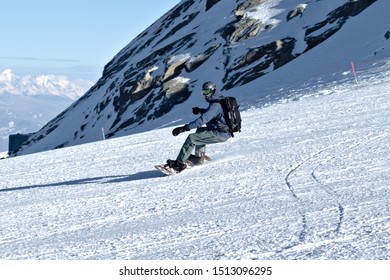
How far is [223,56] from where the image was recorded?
6075 cm

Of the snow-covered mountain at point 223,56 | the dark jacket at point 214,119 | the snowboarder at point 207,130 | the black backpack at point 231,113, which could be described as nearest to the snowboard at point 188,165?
the snowboarder at point 207,130

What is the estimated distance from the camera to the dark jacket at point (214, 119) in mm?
10641

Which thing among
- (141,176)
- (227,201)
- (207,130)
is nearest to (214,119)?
(207,130)

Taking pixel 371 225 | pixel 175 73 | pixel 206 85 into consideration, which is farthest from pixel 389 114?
pixel 175 73

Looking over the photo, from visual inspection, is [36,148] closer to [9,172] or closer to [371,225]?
[9,172]

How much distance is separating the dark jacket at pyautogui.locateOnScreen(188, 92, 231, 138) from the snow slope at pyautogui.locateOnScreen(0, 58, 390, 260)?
68cm

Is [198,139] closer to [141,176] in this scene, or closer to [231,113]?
[231,113]

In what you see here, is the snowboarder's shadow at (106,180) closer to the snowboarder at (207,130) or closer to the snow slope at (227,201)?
the snow slope at (227,201)

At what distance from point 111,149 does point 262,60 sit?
3715 cm

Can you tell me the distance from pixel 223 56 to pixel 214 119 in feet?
165

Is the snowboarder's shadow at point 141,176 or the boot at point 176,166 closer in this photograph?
the boot at point 176,166

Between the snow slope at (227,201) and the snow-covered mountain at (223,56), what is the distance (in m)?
22.1

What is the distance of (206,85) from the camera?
34.7 ft
